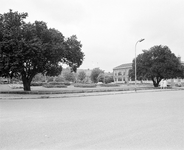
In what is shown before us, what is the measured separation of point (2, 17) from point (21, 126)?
67.9ft

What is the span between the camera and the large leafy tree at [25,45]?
20.7 m

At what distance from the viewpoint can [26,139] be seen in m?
5.18

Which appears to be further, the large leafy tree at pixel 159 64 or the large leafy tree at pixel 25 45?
the large leafy tree at pixel 159 64

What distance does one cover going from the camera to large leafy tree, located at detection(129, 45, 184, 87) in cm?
3912

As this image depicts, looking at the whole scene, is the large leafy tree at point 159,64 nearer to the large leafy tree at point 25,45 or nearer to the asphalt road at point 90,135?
the large leafy tree at point 25,45

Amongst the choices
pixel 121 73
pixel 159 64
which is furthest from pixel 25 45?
pixel 121 73

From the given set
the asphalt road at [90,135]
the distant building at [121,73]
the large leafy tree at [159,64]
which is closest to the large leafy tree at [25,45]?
the asphalt road at [90,135]

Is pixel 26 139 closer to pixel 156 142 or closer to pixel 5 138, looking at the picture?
pixel 5 138

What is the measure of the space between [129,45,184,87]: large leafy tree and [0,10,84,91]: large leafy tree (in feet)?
67.9

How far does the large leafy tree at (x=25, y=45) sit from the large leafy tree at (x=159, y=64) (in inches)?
815

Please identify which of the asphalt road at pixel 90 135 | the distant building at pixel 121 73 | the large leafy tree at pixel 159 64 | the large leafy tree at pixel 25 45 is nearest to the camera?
the asphalt road at pixel 90 135

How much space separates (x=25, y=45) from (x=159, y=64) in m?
28.9

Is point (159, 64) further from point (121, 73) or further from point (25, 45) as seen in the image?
point (121, 73)

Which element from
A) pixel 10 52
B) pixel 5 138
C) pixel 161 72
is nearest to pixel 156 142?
pixel 5 138
